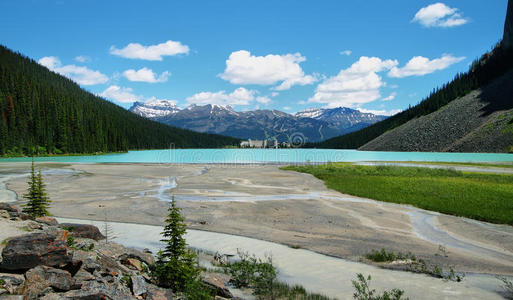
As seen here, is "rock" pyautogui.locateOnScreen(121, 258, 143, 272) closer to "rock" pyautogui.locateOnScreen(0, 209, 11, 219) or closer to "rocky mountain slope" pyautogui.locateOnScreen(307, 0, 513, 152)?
"rock" pyautogui.locateOnScreen(0, 209, 11, 219)

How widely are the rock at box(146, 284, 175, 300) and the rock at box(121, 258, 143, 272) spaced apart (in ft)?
5.63

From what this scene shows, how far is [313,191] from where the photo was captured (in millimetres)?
36625

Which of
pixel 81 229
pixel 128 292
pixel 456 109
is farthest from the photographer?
pixel 456 109

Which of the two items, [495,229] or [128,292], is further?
[495,229]

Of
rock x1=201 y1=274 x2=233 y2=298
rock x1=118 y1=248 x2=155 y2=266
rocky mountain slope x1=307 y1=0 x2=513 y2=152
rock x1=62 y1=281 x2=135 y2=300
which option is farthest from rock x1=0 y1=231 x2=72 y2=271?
rocky mountain slope x1=307 y1=0 x2=513 y2=152

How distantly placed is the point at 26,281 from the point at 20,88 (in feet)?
533

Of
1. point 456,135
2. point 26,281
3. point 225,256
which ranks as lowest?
point 225,256

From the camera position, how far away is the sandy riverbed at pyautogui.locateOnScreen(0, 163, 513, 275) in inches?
619

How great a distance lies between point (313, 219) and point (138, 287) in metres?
15.8

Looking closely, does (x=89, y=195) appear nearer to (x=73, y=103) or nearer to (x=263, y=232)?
(x=263, y=232)

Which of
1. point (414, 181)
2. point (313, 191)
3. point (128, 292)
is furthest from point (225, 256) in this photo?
point (414, 181)

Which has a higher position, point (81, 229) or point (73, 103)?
point (73, 103)

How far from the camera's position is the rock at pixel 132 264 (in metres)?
11.3

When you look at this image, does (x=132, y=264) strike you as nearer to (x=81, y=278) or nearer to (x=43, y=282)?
(x=81, y=278)
